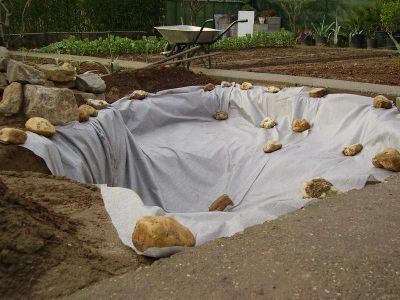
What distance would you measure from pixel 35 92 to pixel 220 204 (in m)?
1.66

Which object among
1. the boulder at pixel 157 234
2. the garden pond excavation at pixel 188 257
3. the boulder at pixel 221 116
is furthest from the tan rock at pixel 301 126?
the boulder at pixel 157 234

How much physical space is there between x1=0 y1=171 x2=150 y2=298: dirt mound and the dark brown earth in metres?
0.09

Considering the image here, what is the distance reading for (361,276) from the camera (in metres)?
1.87

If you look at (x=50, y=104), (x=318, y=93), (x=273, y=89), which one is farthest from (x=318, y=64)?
(x=50, y=104)

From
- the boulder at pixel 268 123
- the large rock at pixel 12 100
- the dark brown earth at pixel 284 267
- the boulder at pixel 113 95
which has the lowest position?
the boulder at pixel 268 123

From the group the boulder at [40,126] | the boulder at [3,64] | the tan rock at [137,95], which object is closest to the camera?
the boulder at [40,126]

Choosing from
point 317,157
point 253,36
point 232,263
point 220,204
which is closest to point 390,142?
point 317,157

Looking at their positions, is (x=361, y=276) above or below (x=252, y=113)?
above

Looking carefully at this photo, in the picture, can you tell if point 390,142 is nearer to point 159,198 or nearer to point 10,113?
point 159,198

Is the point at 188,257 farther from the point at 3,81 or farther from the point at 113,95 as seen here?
the point at 113,95

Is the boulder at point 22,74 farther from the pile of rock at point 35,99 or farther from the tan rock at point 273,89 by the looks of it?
the tan rock at point 273,89

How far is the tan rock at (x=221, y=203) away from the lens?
383cm

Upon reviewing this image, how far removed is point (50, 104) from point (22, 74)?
0.51 m

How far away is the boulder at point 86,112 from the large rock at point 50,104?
9 centimetres
